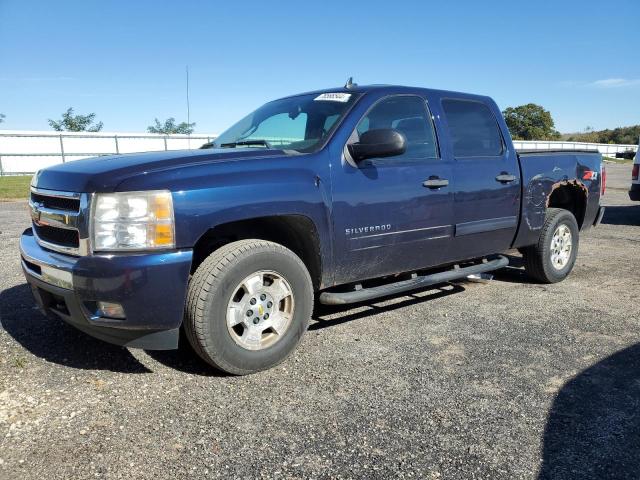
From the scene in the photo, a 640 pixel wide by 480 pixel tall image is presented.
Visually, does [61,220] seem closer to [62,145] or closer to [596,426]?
[596,426]

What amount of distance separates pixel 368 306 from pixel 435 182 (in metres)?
1.31

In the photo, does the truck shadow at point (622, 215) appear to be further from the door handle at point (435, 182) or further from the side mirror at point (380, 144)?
the side mirror at point (380, 144)

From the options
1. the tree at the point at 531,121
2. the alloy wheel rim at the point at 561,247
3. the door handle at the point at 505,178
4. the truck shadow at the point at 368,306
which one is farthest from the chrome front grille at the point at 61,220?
the tree at the point at 531,121

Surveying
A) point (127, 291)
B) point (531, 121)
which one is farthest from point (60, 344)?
point (531, 121)

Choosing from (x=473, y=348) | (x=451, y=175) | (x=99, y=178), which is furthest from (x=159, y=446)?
(x=451, y=175)

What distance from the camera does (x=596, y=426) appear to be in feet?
8.97

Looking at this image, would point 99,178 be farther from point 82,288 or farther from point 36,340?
point 36,340

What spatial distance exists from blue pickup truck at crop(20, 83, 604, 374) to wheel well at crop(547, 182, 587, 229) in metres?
1.11

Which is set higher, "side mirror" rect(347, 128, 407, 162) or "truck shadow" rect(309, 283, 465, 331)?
"side mirror" rect(347, 128, 407, 162)

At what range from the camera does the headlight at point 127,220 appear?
285cm

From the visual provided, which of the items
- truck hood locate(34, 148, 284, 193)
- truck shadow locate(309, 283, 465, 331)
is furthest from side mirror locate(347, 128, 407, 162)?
truck shadow locate(309, 283, 465, 331)

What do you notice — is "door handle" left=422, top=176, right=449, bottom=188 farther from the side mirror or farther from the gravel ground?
the gravel ground

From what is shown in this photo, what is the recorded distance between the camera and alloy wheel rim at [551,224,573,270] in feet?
18.5

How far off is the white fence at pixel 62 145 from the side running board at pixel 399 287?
23.5 meters
